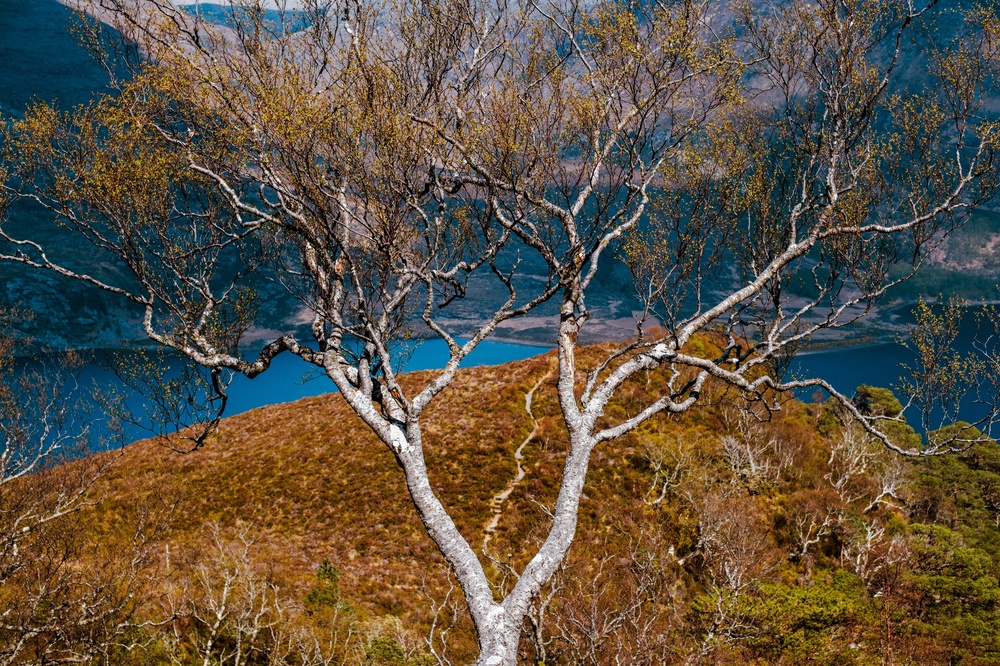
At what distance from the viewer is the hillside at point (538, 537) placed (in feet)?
44.0

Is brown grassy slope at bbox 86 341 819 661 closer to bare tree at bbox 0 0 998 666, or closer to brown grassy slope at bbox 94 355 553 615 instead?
brown grassy slope at bbox 94 355 553 615

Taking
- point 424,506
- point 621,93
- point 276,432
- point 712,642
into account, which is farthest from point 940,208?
point 276,432

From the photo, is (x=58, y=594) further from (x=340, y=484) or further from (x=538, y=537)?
(x=538, y=537)

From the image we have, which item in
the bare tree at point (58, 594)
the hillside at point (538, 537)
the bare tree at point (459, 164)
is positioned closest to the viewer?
the bare tree at point (459, 164)

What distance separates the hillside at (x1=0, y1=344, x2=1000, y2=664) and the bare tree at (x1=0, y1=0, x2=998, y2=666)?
4.35m

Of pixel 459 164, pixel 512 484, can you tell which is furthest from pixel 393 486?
pixel 459 164

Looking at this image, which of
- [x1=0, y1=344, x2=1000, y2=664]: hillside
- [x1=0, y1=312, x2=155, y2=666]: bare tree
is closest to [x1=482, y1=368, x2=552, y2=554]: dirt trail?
[x1=0, y1=344, x2=1000, y2=664]: hillside

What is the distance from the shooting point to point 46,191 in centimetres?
1113

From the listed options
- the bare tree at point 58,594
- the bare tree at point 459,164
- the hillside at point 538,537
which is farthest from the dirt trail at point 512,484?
the bare tree at point 459,164

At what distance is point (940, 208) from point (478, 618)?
8583 millimetres

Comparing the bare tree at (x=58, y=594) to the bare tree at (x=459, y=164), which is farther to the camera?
the bare tree at (x=58, y=594)

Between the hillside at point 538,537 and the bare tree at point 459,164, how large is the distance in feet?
14.3

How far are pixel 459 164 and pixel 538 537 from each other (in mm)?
14656

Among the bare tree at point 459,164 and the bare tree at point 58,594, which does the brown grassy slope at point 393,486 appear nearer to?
the bare tree at point 58,594
